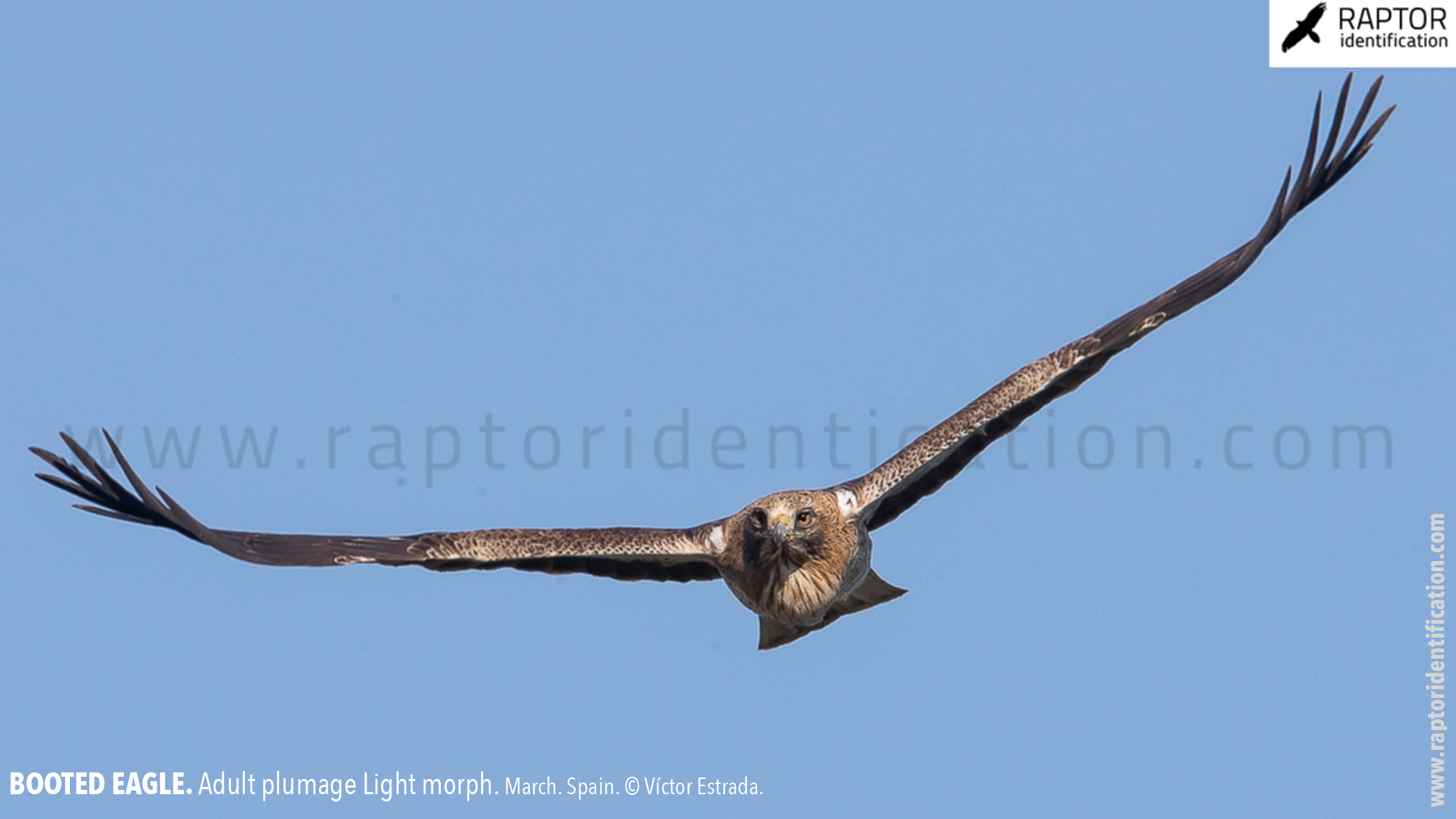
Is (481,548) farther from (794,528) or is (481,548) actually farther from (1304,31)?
(1304,31)

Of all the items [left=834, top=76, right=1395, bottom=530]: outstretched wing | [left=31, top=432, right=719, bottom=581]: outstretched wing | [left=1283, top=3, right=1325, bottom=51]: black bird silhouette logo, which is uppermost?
[left=1283, top=3, right=1325, bottom=51]: black bird silhouette logo

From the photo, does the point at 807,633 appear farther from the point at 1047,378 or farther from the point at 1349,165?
the point at 1349,165

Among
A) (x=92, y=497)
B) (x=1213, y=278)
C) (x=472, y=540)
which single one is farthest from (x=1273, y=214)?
(x=92, y=497)

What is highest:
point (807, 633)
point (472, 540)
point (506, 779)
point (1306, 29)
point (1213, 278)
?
point (1306, 29)

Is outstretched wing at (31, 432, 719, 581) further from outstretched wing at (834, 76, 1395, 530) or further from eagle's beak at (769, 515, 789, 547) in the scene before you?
outstretched wing at (834, 76, 1395, 530)

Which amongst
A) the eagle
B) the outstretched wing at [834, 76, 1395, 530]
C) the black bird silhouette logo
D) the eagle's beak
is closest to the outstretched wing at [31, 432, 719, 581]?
the eagle

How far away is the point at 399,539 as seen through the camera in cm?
1653

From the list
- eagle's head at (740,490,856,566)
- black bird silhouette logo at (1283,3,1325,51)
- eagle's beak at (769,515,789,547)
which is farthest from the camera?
black bird silhouette logo at (1283,3,1325,51)

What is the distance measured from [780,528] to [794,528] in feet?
0.80

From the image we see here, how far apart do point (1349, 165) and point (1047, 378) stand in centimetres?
379

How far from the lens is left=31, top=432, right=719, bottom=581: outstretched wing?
51.1ft

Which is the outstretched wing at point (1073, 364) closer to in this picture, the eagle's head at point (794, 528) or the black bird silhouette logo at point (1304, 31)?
the eagle's head at point (794, 528)

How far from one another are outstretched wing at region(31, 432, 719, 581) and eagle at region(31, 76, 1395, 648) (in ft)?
0.05

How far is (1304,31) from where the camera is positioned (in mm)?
Answer: 18875
